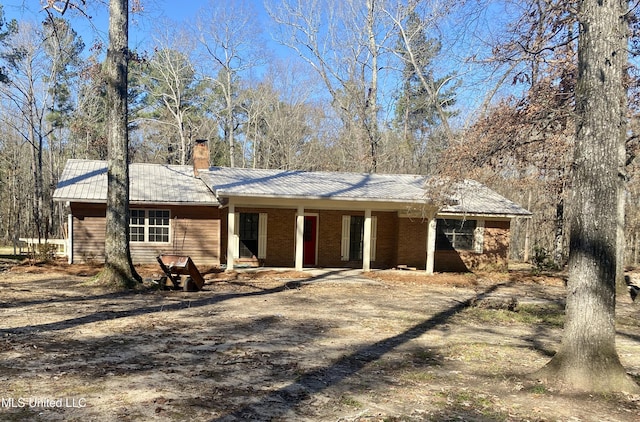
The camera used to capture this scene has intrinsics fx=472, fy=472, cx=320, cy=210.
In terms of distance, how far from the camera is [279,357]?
6051 millimetres

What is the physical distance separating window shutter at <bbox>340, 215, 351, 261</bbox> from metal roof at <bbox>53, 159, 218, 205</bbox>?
4.95m

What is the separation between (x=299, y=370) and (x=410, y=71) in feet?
81.9

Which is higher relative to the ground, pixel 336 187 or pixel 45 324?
pixel 336 187

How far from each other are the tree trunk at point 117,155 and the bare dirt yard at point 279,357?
2.73 feet

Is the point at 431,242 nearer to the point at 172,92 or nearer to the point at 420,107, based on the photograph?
the point at 420,107

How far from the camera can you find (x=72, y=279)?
1253 cm

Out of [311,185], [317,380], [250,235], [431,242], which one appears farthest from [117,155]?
[431,242]

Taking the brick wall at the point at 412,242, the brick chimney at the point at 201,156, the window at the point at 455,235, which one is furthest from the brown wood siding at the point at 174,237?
the window at the point at 455,235

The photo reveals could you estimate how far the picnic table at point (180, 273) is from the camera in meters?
11.2

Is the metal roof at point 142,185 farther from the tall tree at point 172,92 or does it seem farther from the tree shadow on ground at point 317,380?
the tall tree at point 172,92

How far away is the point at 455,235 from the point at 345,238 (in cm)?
438

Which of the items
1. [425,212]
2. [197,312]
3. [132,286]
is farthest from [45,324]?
[425,212]

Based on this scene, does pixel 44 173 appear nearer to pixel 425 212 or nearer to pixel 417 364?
pixel 425 212

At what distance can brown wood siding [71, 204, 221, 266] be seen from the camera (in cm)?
1579
